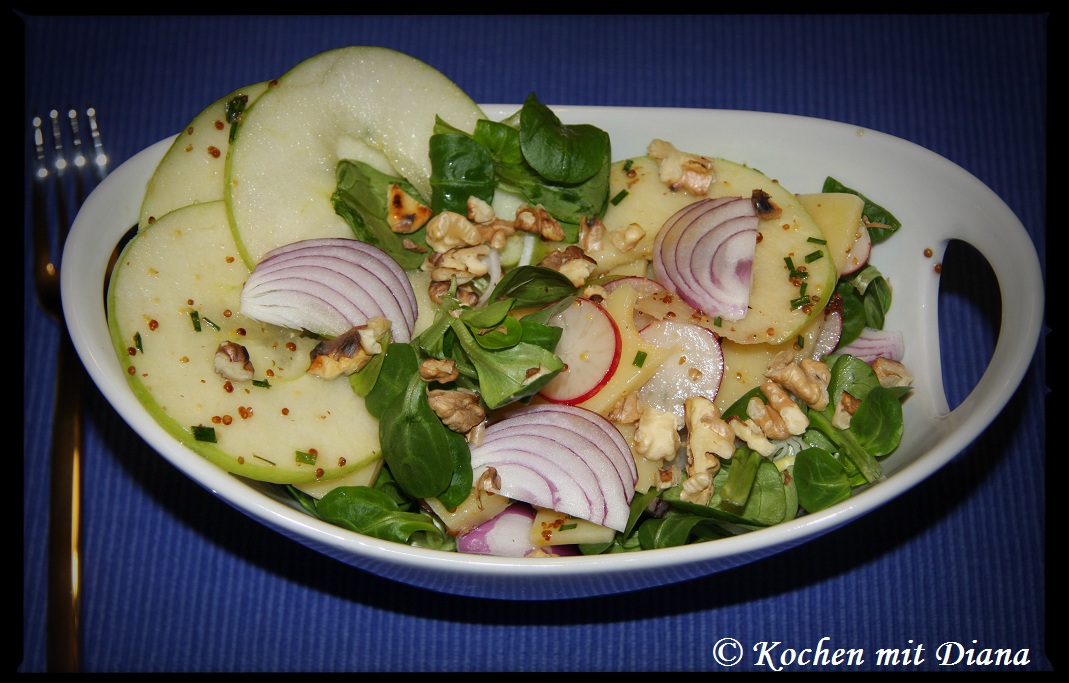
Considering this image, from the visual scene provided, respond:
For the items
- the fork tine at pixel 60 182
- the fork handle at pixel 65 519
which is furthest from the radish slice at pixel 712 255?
the fork tine at pixel 60 182

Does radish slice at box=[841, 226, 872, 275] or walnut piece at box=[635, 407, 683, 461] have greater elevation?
radish slice at box=[841, 226, 872, 275]

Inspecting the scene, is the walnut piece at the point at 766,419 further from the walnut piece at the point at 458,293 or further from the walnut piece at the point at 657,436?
the walnut piece at the point at 458,293

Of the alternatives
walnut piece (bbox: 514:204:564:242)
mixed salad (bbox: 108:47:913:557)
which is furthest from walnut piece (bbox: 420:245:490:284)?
walnut piece (bbox: 514:204:564:242)

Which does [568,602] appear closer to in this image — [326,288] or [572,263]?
[572,263]

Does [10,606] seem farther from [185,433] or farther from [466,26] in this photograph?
[466,26]

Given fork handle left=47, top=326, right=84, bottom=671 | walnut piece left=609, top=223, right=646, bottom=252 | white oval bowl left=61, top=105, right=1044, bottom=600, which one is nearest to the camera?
white oval bowl left=61, top=105, right=1044, bottom=600

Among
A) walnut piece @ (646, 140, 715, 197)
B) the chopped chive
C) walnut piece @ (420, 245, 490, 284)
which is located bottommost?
the chopped chive

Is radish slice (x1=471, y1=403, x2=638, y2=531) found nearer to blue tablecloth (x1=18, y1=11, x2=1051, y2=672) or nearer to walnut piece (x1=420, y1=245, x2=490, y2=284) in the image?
walnut piece (x1=420, y1=245, x2=490, y2=284)
